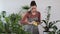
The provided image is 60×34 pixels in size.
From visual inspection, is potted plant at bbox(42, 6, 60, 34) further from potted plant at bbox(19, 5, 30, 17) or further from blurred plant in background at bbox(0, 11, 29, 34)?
blurred plant in background at bbox(0, 11, 29, 34)

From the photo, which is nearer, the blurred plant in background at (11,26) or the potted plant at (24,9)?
the blurred plant in background at (11,26)

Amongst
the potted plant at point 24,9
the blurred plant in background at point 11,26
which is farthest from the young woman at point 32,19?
the blurred plant in background at point 11,26

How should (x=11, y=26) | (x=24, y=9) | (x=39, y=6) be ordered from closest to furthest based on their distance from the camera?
(x=11, y=26) → (x=24, y=9) → (x=39, y=6)

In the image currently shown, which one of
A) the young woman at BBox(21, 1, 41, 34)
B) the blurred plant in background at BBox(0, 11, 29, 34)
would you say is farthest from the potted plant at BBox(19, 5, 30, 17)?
the blurred plant in background at BBox(0, 11, 29, 34)

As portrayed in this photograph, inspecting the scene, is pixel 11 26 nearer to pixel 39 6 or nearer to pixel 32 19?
pixel 32 19

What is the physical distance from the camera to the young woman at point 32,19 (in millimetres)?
4484

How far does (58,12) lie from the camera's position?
185 inches

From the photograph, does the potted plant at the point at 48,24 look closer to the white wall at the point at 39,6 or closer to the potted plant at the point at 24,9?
the white wall at the point at 39,6

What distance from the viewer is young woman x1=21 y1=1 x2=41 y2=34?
448 centimetres

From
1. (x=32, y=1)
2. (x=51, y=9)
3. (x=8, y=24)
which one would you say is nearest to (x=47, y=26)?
(x=51, y=9)

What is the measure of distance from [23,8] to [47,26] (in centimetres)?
82

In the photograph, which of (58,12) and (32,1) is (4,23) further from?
(58,12)

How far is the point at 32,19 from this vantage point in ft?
14.9

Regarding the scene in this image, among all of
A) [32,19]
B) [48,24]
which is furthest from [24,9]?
[48,24]
